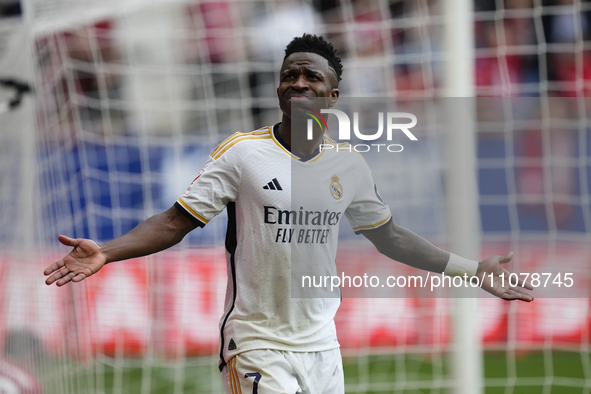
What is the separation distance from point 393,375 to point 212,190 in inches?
130

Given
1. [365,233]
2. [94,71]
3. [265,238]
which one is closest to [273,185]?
[265,238]

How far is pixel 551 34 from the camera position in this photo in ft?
17.9

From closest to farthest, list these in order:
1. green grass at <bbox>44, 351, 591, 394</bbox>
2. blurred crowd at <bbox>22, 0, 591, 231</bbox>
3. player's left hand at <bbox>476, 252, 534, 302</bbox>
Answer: player's left hand at <bbox>476, 252, 534, 302</bbox> → blurred crowd at <bbox>22, 0, 591, 231</bbox> → green grass at <bbox>44, 351, 591, 394</bbox>

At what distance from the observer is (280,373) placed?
95.8 inches

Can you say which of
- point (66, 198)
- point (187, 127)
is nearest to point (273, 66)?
point (187, 127)

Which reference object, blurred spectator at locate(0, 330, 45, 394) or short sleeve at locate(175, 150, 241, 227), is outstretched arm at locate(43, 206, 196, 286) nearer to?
short sleeve at locate(175, 150, 241, 227)

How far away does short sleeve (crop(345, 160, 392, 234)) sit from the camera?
279 centimetres

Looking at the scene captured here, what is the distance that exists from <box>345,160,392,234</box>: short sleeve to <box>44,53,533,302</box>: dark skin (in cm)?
4

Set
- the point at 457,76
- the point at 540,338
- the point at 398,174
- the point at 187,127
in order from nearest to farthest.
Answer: the point at 457,76, the point at 398,174, the point at 540,338, the point at 187,127

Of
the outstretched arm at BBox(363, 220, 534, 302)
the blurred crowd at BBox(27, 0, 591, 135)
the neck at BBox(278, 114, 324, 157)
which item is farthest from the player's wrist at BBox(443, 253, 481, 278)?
the blurred crowd at BBox(27, 0, 591, 135)

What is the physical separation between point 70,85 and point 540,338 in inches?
164

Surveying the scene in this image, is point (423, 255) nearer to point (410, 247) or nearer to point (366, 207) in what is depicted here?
point (410, 247)

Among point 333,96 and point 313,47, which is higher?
point 313,47

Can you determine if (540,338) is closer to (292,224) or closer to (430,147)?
(430,147)
